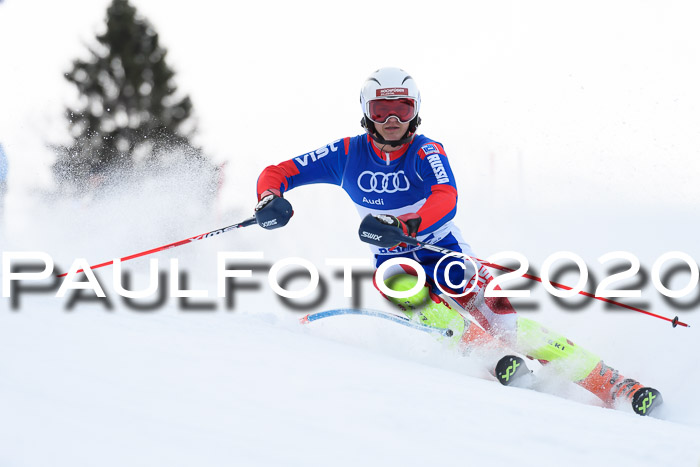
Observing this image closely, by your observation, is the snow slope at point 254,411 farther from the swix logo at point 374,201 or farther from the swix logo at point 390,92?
the swix logo at point 390,92

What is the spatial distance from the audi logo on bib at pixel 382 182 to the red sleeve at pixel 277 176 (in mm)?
524

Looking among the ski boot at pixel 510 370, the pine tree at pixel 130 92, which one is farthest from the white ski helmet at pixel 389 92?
the pine tree at pixel 130 92

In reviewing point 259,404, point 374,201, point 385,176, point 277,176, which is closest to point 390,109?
point 385,176

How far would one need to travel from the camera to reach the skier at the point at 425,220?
3.85m

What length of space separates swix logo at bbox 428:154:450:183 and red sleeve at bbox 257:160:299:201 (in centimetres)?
98

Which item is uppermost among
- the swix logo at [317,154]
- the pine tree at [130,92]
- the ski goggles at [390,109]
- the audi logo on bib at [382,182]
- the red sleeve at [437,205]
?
the pine tree at [130,92]

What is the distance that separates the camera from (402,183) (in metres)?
4.06

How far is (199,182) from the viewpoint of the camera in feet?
33.9

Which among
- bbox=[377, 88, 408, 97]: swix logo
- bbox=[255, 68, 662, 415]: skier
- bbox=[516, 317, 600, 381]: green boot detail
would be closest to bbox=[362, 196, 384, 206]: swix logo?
bbox=[255, 68, 662, 415]: skier

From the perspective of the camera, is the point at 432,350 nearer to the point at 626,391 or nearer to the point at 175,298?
the point at 626,391

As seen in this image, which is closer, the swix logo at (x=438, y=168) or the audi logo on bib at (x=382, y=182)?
the swix logo at (x=438, y=168)

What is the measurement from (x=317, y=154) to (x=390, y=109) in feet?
2.11

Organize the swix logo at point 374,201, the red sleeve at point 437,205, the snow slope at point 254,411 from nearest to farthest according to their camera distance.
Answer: the snow slope at point 254,411 → the red sleeve at point 437,205 → the swix logo at point 374,201

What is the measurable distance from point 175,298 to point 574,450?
2.92 metres
